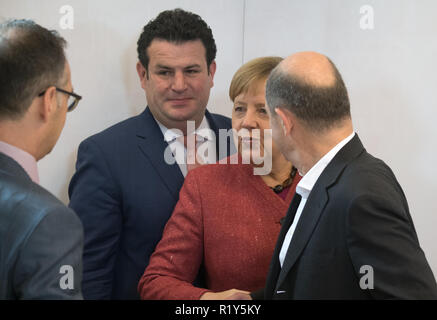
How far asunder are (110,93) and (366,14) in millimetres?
1150

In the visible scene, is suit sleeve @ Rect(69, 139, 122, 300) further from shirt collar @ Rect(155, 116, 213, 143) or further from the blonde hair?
the blonde hair

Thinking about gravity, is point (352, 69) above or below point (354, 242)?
above

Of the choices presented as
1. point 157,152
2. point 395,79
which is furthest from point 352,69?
point 157,152

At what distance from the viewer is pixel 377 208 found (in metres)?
1.14

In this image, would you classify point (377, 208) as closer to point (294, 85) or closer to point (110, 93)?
point (294, 85)

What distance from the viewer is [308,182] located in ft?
4.38

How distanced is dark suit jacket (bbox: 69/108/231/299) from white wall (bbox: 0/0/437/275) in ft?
0.86

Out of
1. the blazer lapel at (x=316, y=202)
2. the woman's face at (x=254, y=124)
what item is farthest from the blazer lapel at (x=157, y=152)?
the blazer lapel at (x=316, y=202)

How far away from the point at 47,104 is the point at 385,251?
0.80 m

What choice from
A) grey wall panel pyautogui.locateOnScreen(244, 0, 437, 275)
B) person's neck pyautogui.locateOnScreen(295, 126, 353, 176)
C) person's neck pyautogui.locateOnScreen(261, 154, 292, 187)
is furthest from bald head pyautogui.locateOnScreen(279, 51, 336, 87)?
grey wall panel pyautogui.locateOnScreen(244, 0, 437, 275)

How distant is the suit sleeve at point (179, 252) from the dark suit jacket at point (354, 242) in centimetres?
38

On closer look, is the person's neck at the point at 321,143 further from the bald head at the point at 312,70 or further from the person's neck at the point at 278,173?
the person's neck at the point at 278,173

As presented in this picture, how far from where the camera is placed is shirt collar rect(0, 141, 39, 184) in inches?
41.8

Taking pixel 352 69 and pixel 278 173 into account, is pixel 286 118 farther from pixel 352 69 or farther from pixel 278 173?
pixel 352 69
